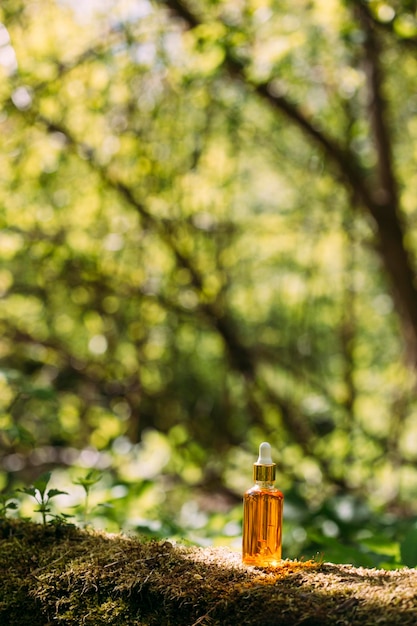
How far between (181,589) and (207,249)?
3.82m

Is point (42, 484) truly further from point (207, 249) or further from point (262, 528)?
point (207, 249)

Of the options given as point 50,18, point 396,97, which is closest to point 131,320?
point 50,18

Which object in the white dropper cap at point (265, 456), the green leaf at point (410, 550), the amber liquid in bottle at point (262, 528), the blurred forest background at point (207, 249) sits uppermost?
the blurred forest background at point (207, 249)

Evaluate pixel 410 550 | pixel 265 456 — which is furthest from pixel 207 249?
pixel 265 456

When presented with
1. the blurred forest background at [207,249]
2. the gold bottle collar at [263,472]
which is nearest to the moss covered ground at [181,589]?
the gold bottle collar at [263,472]

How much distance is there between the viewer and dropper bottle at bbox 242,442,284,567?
1.56 metres

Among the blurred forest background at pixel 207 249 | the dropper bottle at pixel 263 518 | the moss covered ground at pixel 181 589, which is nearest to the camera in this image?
the moss covered ground at pixel 181 589

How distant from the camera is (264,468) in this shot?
5.16ft

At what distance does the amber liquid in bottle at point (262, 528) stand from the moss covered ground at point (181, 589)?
29 mm

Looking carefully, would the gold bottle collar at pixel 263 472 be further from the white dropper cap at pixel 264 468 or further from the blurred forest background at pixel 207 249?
the blurred forest background at pixel 207 249

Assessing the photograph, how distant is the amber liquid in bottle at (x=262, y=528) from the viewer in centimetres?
156

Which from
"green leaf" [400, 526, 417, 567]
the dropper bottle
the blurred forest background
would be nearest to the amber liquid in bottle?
the dropper bottle

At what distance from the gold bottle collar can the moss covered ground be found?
164mm

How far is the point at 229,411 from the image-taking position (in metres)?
5.61
